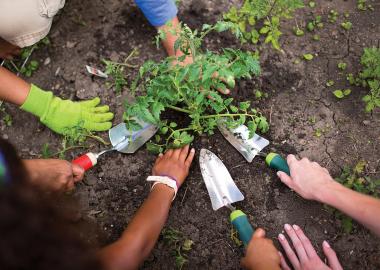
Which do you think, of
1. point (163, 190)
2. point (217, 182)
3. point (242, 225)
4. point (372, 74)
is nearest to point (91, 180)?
point (163, 190)

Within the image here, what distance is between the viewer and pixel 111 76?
7.82 ft

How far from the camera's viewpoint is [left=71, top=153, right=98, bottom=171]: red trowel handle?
2047 millimetres

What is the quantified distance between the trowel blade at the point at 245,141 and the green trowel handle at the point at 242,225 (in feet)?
1.09

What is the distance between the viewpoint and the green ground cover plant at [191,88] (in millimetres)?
1649

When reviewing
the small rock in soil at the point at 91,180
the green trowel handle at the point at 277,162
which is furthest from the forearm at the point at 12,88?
the green trowel handle at the point at 277,162

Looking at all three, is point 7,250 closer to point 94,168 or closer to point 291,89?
point 94,168

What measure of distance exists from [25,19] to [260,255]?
174cm

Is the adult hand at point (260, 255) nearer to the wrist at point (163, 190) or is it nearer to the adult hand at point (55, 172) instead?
the wrist at point (163, 190)

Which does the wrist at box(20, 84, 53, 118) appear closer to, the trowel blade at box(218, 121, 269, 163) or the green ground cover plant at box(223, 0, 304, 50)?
the trowel blade at box(218, 121, 269, 163)

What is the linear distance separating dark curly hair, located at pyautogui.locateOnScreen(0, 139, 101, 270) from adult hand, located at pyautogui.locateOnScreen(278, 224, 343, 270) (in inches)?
42.9

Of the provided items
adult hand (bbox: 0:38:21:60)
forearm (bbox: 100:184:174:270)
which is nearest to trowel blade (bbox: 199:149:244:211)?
forearm (bbox: 100:184:174:270)

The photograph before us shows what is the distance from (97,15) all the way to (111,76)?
18.6 inches

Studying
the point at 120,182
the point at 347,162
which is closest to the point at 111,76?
the point at 120,182

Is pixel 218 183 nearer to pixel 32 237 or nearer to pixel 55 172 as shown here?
→ pixel 55 172
